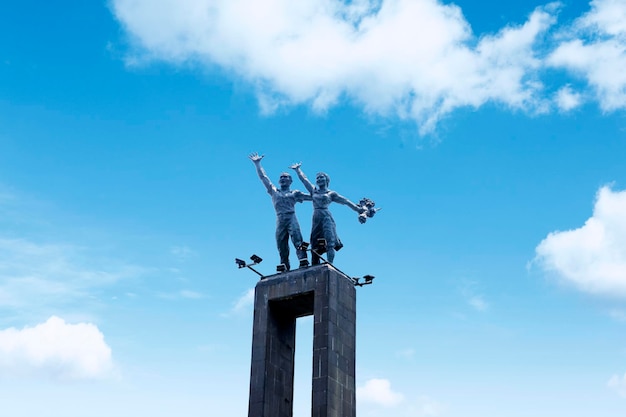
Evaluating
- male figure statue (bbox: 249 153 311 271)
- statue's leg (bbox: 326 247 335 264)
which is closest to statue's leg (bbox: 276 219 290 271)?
male figure statue (bbox: 249 153 311 271)

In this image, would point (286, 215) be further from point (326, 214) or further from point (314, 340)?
point (314, 340)

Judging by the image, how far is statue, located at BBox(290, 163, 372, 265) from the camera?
117ft

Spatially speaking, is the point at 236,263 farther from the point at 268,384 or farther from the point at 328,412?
the point at 328,412

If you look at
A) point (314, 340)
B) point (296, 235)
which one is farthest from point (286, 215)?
point (314, 340)


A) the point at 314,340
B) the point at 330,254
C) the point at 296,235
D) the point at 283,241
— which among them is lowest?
the point at 314,340

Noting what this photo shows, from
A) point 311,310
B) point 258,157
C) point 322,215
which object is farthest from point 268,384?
point 258,157

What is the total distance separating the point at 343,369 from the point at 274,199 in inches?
303

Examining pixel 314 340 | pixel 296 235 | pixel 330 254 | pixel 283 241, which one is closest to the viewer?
pixel 314 340

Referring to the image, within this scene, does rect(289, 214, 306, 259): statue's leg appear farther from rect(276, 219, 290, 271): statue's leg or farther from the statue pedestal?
the statue pedestal

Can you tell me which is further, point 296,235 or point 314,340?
point 296,235

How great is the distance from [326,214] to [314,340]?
5432 millimetres

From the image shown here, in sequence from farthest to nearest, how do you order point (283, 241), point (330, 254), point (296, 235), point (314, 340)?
point (283, 241)
point (296, 235)
point (330, 254)
point (314, 340)

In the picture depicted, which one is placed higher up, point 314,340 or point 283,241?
point 283,241

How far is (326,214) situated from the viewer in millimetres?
36062
